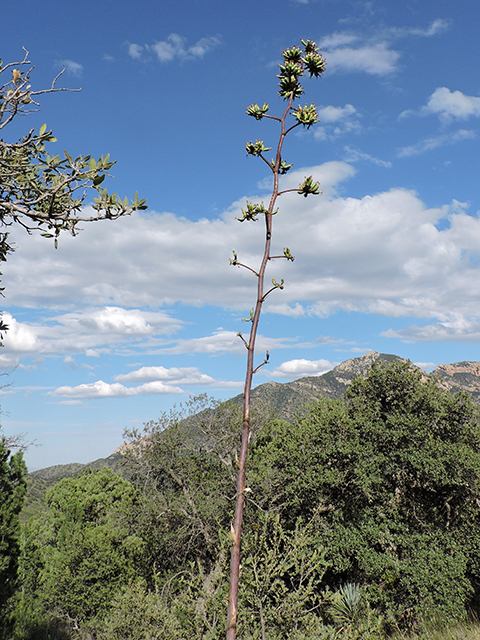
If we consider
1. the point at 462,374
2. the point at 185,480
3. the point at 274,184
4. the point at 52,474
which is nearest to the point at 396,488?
the point at 185,480

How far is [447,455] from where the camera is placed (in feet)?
63.5

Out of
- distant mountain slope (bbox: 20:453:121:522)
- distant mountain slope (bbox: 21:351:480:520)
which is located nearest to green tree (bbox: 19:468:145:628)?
distant mountain slope (bbox: 21:351:480:520)

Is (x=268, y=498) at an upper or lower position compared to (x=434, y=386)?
lower

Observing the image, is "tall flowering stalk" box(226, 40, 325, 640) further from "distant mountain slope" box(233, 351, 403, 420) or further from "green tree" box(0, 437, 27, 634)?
"distant mountain slope" box(233, 351, 403, 420)

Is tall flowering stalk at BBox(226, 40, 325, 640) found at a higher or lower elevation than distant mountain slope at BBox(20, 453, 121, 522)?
higher

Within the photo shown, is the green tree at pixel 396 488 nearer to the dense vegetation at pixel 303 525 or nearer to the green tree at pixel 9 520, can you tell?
the dense vegetation at pixel 303 525

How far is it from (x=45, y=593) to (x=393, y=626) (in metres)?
24.4

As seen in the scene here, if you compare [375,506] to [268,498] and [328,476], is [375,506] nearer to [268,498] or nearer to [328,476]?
[328,476]

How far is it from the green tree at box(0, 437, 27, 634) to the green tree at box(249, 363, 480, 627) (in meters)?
Result: 12.1

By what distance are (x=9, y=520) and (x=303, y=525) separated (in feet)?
48.9

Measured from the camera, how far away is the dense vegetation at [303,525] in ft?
46.5

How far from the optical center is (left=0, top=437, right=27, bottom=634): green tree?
19750mm

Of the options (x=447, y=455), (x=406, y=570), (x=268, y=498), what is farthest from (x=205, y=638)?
(x=268, y=498)

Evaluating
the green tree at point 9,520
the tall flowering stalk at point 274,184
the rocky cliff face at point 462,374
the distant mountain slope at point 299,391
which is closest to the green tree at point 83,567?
the green tree at point 9,520
